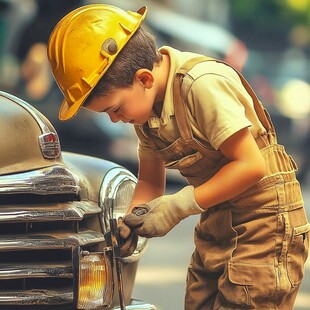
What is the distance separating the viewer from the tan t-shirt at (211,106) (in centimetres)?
452

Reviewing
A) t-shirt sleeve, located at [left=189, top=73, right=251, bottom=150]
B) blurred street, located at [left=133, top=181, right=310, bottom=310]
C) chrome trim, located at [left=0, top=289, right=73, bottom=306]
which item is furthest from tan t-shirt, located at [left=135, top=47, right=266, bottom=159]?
blurred street, located at [left=133, top=181, right=310, bottom=310]

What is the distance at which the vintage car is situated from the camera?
4.57 meters

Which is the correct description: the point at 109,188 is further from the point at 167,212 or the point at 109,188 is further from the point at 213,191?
the point at 213,191

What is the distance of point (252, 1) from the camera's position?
4534 centimetres

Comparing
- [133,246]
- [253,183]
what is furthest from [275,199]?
[133,246]

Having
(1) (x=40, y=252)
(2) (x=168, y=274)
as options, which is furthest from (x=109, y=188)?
(2) (x=168, y=274)

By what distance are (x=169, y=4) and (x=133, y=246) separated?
66.4 feet

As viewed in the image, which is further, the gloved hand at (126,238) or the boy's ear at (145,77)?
the gloved hand at (126,238)

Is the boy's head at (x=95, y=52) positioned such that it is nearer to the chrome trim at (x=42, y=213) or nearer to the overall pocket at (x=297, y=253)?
the chrome trim at (x=42, y=213)

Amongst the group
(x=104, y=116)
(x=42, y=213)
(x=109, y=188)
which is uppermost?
(x=104, y=116)

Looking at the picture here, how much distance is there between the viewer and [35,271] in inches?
181

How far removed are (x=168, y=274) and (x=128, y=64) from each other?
4.59 m

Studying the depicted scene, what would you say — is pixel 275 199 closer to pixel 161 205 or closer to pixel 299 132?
pixel 161 205

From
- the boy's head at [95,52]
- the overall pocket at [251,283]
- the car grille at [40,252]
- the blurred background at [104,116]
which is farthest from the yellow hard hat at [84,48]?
the blurred background at [104,116]
